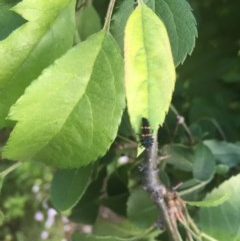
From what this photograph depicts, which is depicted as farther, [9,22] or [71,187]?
[71,187]

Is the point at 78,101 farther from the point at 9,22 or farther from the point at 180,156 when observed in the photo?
the point at 180,156

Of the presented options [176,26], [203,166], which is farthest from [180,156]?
[176,26]

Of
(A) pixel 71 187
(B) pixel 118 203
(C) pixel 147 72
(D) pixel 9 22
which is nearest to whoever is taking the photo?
(C) pixel 147 72

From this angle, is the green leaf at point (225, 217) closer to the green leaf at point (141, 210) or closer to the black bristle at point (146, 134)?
the green leaf at point (141, 210)

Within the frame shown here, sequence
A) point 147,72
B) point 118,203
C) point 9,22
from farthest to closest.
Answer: point 118,203 < point 9,22 < point 147,72

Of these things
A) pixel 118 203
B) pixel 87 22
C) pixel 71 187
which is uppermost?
pixel 87 22

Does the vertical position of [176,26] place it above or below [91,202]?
above

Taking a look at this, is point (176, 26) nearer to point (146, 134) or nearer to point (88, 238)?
point (146, 134)

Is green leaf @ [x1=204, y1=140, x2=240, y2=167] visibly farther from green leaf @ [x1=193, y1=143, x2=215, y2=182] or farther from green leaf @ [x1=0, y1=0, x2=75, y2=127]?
green leaf @ [x1=0, y1=0, x2=75, y2=127]
